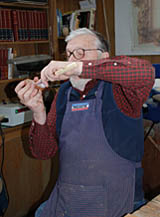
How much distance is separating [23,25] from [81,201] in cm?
179

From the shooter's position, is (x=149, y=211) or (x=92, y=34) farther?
(x=92, y=34)

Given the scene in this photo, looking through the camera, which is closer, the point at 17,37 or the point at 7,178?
the point at 7,178

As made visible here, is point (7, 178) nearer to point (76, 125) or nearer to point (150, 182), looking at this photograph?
point (76, 125)

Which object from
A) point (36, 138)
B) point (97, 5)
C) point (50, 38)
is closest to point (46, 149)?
point (36, 138)

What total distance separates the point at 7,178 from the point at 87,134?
1133 millimetres

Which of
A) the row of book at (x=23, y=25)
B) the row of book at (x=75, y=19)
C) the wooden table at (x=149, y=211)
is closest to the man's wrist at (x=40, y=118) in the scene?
the wooden table at (x=149, y=211)

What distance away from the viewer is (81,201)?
3.68 feet

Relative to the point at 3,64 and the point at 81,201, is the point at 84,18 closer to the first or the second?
the point at 3,64

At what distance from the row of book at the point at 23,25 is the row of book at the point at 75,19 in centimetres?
17

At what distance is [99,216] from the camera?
1113mm

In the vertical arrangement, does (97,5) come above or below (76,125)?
above

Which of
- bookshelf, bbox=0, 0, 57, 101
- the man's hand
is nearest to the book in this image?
bookshelf, bbox=0, 0, 57, 101

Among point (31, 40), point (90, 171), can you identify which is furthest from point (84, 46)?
point (31, 40)

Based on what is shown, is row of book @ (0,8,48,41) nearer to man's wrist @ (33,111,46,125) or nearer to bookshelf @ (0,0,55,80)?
bookshelf @ (0,0,55,80)
